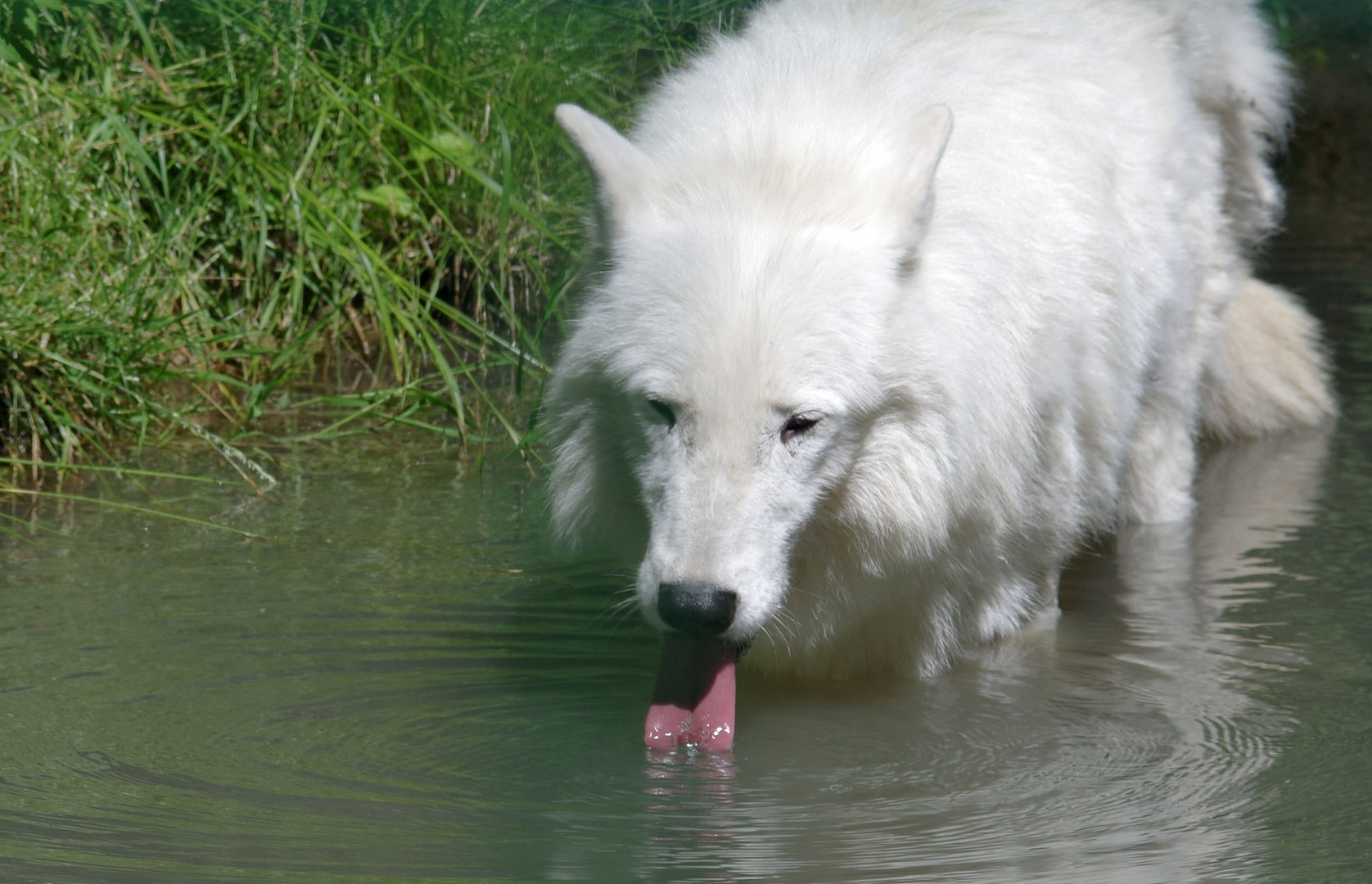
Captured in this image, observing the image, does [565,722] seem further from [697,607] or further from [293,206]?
[293,206]

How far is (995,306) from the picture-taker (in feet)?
11.4

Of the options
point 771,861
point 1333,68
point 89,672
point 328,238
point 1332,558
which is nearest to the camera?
point 771,861

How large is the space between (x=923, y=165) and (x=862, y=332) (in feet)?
1.33

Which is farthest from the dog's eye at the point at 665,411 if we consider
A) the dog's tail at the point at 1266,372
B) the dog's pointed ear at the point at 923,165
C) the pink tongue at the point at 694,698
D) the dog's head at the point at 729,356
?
the dog's tail at the point at 1266,372

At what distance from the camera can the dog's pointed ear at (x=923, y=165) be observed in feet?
10.7

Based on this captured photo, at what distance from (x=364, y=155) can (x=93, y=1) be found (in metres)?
1.35

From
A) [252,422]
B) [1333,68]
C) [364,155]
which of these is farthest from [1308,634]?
[1333,68]

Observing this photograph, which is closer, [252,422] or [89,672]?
[89,672]

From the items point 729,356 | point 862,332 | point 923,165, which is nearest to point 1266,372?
point 923,165

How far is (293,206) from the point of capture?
20.4 ft

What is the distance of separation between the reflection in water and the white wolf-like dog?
168 mm

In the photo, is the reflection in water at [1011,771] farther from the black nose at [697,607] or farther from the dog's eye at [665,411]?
the dog's eye at [665,411]

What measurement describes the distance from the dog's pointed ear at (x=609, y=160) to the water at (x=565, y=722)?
A: 3.86ft

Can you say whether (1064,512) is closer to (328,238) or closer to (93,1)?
(328,238)
